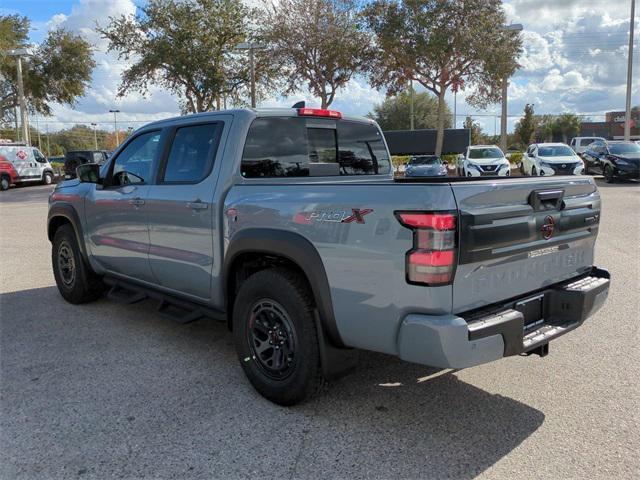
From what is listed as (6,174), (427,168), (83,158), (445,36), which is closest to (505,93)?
(445,36)

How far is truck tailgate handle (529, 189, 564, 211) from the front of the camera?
10.1 ft

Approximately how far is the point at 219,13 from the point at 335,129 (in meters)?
22.1

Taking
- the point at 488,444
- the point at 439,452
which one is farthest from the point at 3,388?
the point at 488,444

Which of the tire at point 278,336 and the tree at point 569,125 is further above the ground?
the tree at point 569,125

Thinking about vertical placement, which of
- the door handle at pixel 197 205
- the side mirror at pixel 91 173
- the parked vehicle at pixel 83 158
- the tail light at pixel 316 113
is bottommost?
the door handle at pixel 197 205

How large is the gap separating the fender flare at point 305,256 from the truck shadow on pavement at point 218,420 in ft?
1.96

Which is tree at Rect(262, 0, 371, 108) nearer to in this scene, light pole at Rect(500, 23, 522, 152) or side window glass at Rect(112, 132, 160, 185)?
light pole at Rect(500, 23, 522, 152)

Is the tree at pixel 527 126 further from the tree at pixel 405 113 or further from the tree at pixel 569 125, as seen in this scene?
the tree at pixel 569 125

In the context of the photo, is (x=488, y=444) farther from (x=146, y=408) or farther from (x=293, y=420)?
(x=146, y=408)

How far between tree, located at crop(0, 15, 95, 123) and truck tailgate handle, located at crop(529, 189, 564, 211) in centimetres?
3646


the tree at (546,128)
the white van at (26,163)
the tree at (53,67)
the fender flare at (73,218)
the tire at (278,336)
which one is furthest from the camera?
the tree at (546,128)

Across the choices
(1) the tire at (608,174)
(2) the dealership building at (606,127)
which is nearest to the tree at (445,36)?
(1) the tire at (608,174)

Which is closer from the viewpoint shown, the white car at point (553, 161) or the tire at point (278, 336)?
the tire at point (278, 336)

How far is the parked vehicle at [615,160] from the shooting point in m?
20.7
